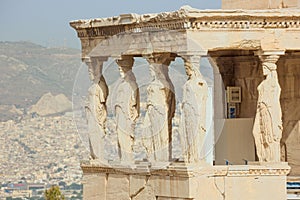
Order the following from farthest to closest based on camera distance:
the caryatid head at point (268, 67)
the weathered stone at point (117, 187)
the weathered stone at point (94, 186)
A: 1. the weathered stone at point (94, 186)
2. the weathered stone at point (117, 187)
3. the caryatid head at point (268, 67)

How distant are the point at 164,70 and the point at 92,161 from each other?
286 centimetres

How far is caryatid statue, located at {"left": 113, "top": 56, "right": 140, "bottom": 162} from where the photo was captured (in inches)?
1390

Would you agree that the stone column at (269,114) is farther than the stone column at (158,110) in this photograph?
No

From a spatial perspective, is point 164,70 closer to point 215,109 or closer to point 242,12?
point 242,12

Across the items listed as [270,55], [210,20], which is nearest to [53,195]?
Result: [270,55]

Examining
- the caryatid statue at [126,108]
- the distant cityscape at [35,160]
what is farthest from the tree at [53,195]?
the caryatid statue at [126,108]

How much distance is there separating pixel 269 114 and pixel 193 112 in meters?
1.57

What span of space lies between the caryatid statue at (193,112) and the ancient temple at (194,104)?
18 millimetres

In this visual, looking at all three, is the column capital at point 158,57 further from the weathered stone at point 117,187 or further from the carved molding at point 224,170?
the weathered stone at point 117,187

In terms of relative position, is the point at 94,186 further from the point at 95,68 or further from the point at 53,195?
the point at 53,195

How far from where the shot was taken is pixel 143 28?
34.2 m

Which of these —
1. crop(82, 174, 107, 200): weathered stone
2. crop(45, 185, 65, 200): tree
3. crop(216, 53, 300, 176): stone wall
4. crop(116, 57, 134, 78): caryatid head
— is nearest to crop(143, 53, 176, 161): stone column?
crop(116, 57, 134, 78): caryatid head

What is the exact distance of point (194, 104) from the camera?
33.2 meters

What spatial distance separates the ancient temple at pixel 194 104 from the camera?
33.2 meters
